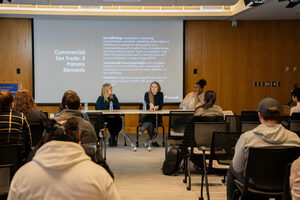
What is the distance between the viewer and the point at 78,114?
11.7ft

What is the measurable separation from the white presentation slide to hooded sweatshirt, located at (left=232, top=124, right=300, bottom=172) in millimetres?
7178

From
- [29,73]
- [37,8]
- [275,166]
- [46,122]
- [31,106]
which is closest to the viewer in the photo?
[46,122]

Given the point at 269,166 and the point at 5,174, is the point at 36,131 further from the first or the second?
the point at 269,166

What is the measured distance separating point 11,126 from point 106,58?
6.35 m

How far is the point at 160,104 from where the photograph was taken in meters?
8.67

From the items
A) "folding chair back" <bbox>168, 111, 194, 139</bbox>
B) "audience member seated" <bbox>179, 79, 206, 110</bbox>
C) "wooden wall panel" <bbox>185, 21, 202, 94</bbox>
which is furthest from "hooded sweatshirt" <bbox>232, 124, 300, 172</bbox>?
"wooden wall panel" <bbox>185, 21, 202, 94</bbox>

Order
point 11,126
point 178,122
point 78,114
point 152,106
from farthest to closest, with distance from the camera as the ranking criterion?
point 152,106
point 178,122
point 11,126
point 78,114

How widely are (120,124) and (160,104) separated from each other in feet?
3.29

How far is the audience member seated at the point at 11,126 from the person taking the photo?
12.7 ft

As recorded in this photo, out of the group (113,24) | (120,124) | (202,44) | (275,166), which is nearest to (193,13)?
(202,44)

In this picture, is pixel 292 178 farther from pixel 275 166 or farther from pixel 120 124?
pixel 120 124

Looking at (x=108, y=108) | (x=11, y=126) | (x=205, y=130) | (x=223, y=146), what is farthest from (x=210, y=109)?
(x=108, y=108)

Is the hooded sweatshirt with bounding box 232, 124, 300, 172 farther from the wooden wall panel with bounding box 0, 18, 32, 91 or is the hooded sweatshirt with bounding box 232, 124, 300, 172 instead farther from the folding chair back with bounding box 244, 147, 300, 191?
the wooden wall panel with bounding box 0, 18, 32, 91

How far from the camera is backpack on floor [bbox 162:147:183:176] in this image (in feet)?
18.6
